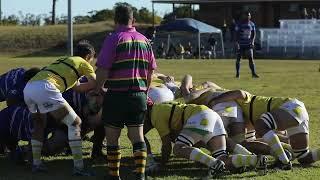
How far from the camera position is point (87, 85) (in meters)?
7.78

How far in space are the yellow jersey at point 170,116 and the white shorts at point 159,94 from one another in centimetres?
68

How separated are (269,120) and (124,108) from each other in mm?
1814

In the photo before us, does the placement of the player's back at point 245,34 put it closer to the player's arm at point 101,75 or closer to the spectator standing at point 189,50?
the player's arm at point 101,75

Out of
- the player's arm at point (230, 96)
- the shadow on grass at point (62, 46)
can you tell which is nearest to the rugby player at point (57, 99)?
the player's arm at point (230, 96)

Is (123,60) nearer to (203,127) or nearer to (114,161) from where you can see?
(114,161)

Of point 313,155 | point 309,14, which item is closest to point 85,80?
point 313,155

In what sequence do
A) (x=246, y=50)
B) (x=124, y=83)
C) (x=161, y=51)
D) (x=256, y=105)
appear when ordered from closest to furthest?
(x=124, y=83), (x=256, y=105), (x=246, y=50), (x=161, y=51)

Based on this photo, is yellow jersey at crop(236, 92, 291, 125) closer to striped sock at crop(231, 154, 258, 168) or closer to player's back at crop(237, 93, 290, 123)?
player's back at crop(237, 93, 290, 123)

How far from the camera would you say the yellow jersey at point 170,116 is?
7.57 m

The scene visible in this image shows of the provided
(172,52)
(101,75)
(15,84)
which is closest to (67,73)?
(101,75)

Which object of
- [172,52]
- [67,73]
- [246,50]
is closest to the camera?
[67,73]

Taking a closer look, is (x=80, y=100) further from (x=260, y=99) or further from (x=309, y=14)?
(x=309, y=14)

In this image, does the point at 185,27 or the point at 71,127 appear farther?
the point at 185,27

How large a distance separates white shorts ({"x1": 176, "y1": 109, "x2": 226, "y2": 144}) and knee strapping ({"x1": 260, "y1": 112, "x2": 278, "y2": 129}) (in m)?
0.60
